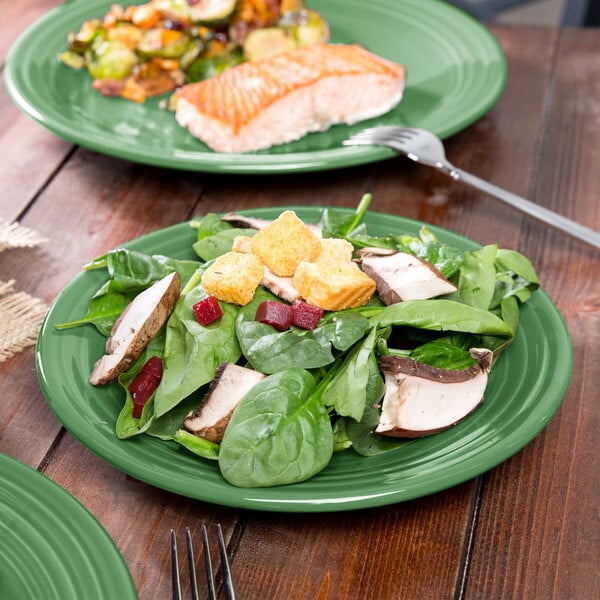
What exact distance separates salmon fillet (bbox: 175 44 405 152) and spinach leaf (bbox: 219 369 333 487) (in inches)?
48.1

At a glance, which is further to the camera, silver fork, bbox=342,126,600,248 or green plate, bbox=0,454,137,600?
silver fork, bbox=342,126,600,248

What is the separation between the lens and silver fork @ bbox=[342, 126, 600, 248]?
212cm

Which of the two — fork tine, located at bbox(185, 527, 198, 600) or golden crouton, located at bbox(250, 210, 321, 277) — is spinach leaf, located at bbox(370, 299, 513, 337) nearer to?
golden crouton, located at bbox(250, 210, 321, 277)

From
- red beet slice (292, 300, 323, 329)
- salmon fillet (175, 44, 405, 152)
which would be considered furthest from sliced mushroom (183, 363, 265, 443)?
salmon fillet (175, 44, 405, 152)

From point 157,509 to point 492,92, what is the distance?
5.53 ft

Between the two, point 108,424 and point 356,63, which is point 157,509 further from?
point 356,63

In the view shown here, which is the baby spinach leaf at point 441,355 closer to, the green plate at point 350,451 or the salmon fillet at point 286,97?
the green plate at point 350,451

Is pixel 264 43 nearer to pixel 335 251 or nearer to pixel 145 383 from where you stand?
pixel 335 251

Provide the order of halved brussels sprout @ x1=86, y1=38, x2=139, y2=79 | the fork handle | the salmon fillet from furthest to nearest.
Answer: halved brussels sprout @ x1=86, y1=38, x2=139, y2=79 → the salmon fillet → the fork handle

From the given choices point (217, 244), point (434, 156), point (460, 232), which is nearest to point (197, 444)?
point (217, 244)

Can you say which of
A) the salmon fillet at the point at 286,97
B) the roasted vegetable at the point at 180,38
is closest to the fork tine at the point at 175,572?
the salmon fillet at the point at 286,97

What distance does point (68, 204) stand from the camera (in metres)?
2.34

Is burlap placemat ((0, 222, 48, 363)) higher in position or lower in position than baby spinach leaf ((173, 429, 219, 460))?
lower

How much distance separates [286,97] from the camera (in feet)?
8.29
